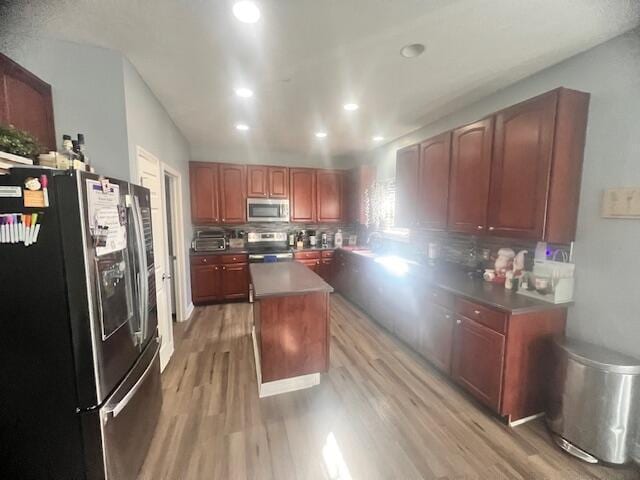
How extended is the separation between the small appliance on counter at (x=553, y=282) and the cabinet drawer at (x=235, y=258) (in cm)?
377

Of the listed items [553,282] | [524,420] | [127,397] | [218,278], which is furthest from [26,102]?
[524,420]

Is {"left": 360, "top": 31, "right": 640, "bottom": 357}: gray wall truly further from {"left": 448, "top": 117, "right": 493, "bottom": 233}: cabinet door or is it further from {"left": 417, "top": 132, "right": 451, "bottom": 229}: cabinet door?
{"left": 417, "top": 132, "right": 451, "bottom": 229}: cabinet door

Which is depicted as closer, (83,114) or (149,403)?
(149,403)

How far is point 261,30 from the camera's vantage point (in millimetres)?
1653

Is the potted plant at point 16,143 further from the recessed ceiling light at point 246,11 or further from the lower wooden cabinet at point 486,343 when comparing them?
the lower wooden cabinet at point 486,343

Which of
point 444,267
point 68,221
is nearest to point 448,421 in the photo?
point 444,267

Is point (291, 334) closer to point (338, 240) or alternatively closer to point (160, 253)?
point (160, 253)

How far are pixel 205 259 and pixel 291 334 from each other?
Result: 2598 mm

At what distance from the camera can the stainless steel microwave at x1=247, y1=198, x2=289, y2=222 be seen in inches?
188

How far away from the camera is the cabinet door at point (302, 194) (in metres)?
5.04

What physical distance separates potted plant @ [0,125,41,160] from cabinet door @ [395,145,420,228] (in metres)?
3.20

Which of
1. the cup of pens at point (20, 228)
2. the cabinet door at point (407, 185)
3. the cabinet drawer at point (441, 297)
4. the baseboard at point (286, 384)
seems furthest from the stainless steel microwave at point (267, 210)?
the cup of pens at point (20, 228)

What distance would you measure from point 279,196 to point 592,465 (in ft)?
15.1

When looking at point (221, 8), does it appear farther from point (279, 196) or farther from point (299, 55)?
point (279, 196)
